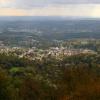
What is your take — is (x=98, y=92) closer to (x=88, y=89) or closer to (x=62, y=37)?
(x=88, y=89)

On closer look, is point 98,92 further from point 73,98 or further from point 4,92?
point 4,92

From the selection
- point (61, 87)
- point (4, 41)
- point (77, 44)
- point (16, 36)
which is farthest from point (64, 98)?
point (16, 36)

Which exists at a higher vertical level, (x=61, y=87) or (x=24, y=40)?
(x=61, y=87)

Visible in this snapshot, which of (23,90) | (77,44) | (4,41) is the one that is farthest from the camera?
(4,41)

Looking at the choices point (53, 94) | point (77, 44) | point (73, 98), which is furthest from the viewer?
point (77, 44)

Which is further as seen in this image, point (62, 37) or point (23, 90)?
point (62, 37)

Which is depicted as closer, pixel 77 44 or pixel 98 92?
pixel 98 92

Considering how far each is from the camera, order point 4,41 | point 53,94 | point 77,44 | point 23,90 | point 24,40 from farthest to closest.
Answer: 1. point 24,40
2. point 4,41
3. point 77,44
4. point 23,90
5. point 53,94

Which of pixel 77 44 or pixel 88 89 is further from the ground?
pixel 88 89

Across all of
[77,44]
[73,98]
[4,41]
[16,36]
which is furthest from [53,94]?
[16,36]
